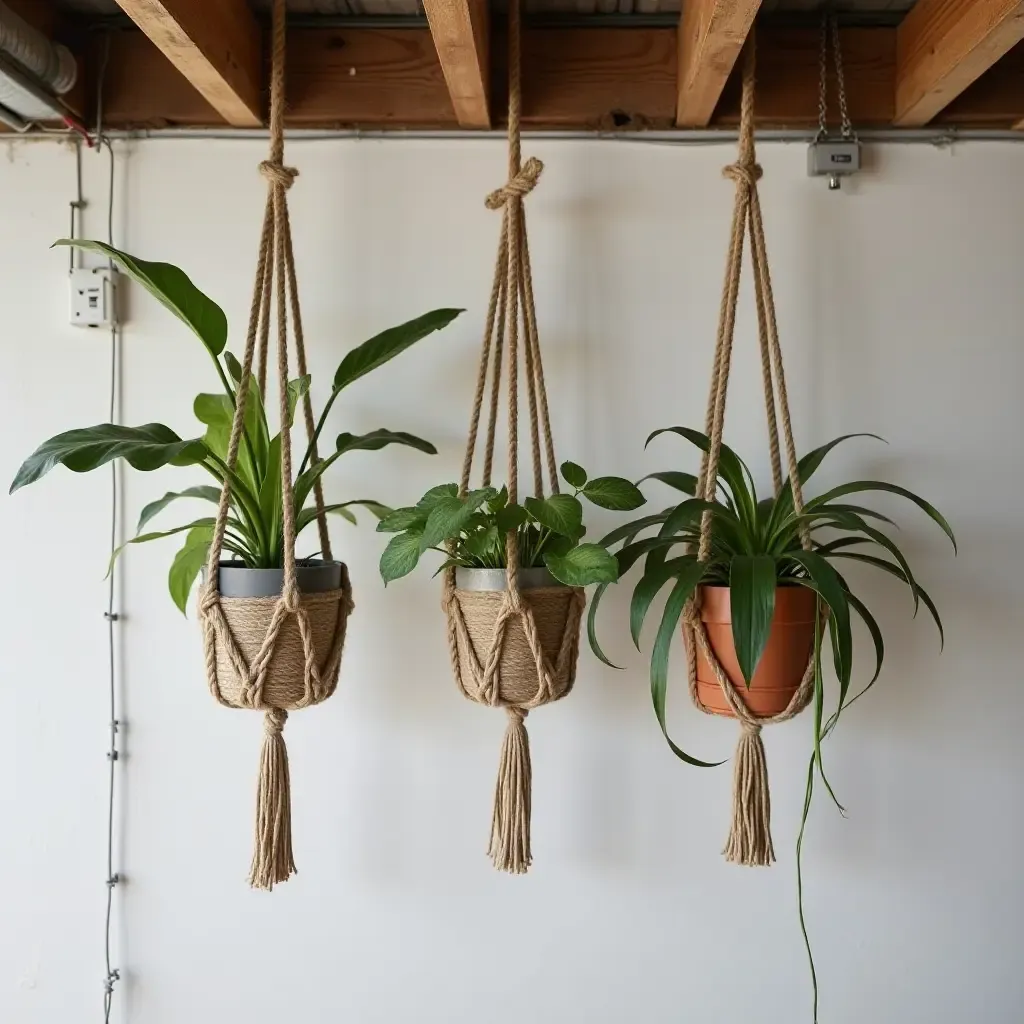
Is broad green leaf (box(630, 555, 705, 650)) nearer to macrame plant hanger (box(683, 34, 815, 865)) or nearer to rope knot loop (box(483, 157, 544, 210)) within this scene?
macrame plant hanger (box(683, 34, 815, 865))

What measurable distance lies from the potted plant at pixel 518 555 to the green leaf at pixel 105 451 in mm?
276

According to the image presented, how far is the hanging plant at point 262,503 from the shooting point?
1.13m

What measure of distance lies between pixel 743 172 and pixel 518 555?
640mm

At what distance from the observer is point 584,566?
113 centimetres

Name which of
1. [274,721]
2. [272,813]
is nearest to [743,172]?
[274,721]

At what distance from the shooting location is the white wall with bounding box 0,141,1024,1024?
4.78ft

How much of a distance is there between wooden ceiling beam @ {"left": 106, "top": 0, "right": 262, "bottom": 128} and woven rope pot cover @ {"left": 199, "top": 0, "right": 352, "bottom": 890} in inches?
3.4

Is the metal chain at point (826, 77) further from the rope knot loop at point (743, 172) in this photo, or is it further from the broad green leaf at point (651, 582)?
the broad green leaf at point (651, 582)

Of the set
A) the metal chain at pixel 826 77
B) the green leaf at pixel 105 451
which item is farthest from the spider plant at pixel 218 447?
the metal chain at pixel 826 77

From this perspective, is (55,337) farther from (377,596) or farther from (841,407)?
(841,407)

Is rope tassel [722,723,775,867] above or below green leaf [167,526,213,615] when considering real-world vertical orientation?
below

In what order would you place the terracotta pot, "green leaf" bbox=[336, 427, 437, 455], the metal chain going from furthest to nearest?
1. the metal chain
2. "green leaf" bbox=[336, 427, 437, 455]
3. the terracotta pot

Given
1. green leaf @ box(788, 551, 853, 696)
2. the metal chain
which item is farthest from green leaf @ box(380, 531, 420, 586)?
the metal chain

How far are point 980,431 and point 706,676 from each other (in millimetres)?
661
